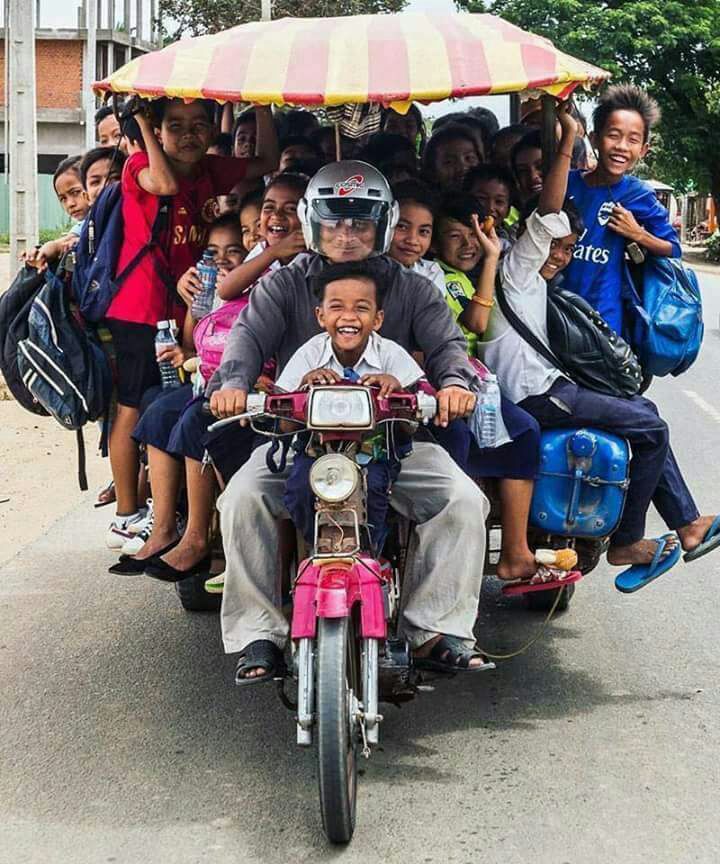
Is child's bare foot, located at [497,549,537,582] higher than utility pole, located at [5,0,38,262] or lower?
lower

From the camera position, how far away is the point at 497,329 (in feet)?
17.4

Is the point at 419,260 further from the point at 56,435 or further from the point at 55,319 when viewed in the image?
the point at 56,435

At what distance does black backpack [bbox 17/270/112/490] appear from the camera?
551cm

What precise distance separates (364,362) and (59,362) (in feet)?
4.85

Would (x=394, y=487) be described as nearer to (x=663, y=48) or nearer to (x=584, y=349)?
(x=584, y=349)

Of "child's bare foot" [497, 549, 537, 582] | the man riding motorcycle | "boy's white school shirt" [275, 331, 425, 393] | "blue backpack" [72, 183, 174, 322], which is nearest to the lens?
the man riding motorcycle

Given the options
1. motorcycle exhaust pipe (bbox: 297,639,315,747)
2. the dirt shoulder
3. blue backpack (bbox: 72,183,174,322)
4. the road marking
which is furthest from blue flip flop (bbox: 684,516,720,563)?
the road marking

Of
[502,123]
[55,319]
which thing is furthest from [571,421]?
[502,123]

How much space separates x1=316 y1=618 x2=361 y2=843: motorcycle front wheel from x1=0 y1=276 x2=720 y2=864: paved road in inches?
4.2

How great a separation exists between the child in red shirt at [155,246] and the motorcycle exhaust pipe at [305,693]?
1.84 m

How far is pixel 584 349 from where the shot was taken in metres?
5.30

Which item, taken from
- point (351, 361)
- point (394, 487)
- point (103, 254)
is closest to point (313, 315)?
point (351, 361)

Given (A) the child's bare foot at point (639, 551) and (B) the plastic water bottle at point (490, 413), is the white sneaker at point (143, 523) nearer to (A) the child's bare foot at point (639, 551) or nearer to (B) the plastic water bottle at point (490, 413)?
Result: (B) the plastic water bottle at point (490, 413)

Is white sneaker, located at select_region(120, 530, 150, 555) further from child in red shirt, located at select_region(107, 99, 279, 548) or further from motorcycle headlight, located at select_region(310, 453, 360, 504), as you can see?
motorcycle headlight, located at select_region(310, 453, 360, 504)
